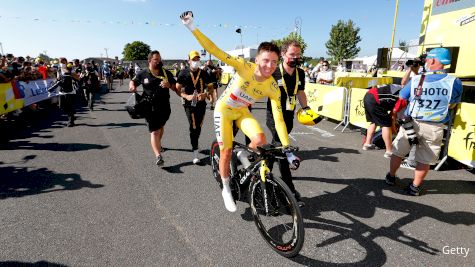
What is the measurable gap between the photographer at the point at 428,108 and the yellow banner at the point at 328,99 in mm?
4877

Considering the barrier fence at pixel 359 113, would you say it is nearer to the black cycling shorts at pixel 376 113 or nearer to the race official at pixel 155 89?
the black cycling shorts at pixel 376 113

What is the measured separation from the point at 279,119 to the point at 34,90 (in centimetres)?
1229

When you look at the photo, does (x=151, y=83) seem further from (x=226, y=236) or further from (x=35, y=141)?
(x=35, y=141)

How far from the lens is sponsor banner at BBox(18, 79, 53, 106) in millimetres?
10531

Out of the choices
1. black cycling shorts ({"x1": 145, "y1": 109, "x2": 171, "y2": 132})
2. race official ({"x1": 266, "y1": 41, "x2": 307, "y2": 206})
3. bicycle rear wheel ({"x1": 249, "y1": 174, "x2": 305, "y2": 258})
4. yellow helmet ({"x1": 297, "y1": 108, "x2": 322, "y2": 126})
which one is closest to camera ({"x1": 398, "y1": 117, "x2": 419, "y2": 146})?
race official ({"x1": 266, "y1": 41, "x2": 307, "y2": 206})

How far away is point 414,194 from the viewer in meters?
4.12

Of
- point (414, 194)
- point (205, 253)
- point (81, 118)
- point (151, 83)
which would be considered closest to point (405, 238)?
point (414, 194)

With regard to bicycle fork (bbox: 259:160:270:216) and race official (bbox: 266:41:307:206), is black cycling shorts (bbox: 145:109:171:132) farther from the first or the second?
bicycle fork (bbox: 259:160:270:216)

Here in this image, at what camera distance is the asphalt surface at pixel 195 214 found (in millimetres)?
2799

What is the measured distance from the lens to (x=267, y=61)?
310 cm

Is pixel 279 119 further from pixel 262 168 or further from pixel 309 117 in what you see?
pixel 262 168

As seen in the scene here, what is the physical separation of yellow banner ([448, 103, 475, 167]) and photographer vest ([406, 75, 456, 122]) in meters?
1.63

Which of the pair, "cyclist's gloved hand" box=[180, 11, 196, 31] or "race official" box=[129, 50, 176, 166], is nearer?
"cyclist's gloved hand" box=[180, 11, 196, 31]

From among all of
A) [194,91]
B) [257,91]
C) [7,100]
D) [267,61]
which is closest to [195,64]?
[194,91]
